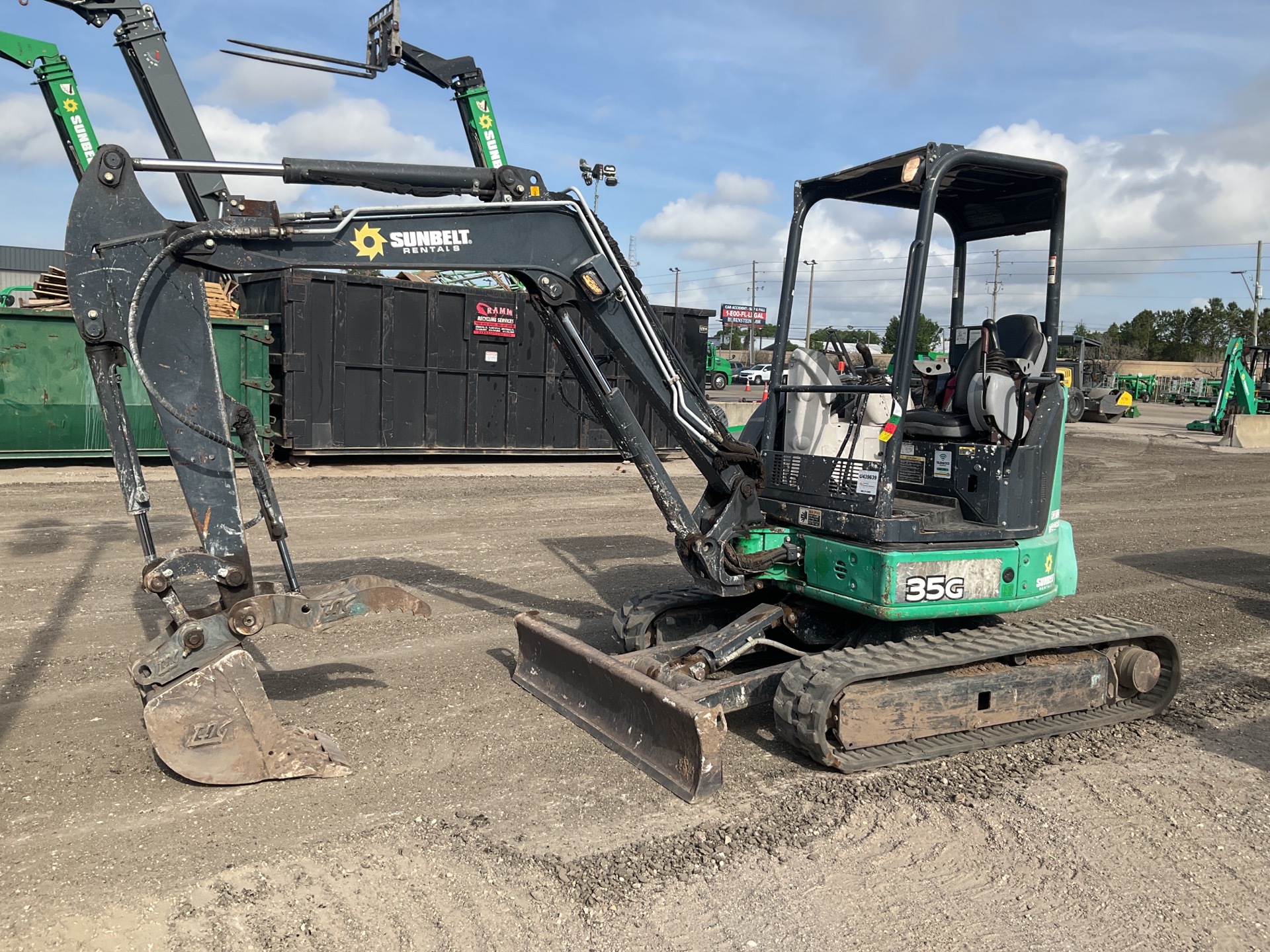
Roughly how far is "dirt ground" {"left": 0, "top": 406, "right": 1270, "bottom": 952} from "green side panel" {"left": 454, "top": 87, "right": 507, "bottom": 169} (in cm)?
1200

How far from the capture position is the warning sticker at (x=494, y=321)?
15.8 metres

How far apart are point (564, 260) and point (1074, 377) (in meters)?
3.34

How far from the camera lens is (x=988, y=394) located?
17.5 ft

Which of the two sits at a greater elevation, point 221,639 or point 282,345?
point 282,345

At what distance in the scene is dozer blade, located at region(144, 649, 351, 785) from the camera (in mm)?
4180

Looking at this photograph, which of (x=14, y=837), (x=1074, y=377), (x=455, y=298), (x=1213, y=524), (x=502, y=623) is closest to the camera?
(x=14, y=837)

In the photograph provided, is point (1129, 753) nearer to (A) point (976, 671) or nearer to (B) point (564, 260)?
(A) point (976, 671)

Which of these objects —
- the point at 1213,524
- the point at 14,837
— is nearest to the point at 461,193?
the point at 14,837

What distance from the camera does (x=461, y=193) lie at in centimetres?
483

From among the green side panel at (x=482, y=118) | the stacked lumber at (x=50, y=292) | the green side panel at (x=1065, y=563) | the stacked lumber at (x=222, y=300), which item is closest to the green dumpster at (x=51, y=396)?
the stacked lumber at (x=222, y=300)

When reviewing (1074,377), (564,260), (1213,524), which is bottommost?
(1213,524)

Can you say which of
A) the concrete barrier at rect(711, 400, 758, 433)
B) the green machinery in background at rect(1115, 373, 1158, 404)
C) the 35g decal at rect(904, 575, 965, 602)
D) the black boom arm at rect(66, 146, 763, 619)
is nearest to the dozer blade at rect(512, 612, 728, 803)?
the black boom arm at rect(66, 146, 763, 619)

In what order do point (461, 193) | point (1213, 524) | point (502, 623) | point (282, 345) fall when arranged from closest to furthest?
point (461, 193) < point (502, 623) < point (1213, 524) < point (282, 345)

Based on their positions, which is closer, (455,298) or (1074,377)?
(1074,377)
